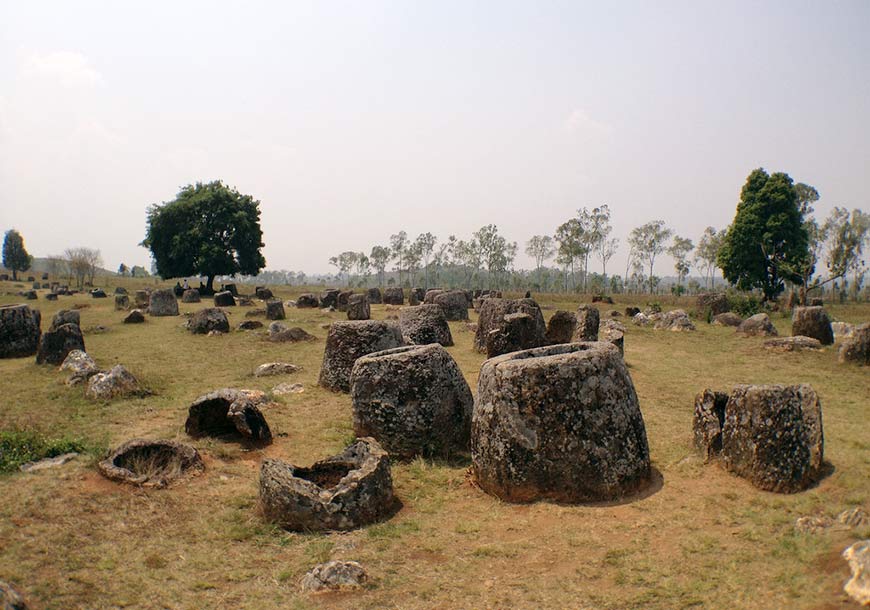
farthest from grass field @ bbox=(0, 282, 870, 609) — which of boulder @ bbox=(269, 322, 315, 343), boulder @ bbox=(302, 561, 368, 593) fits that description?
boulder @ bbox=(269, 322, 315, 343)

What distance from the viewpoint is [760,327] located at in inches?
844

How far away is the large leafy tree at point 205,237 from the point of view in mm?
47281

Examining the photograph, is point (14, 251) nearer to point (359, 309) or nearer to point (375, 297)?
point (375, 297)

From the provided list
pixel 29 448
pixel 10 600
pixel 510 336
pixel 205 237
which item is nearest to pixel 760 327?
pixel 510 336

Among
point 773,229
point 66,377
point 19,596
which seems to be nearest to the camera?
point 19,596

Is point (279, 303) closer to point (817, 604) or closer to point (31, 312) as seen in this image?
point (31, 312)

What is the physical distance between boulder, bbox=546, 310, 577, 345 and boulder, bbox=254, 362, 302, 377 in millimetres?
7818

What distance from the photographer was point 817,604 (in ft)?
12.7

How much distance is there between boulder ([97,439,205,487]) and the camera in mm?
7012

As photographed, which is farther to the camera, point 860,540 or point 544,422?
point 544,422

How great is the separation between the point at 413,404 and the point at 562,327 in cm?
1085

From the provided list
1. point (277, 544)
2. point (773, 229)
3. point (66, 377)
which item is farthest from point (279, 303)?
point (773, 229)

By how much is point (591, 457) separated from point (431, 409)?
2554 millimetres

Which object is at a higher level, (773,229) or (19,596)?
(773,229)
